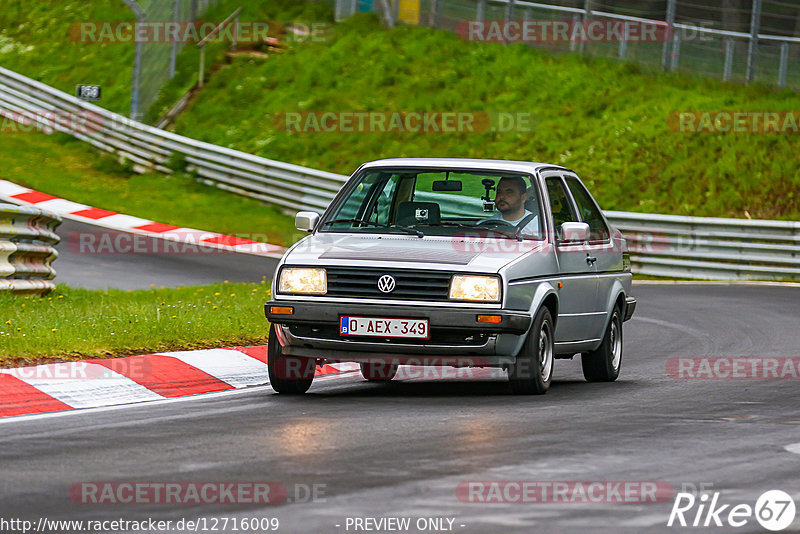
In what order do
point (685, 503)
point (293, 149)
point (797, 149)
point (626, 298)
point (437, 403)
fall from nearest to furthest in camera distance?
point (685, 503) → point (437, 403) → point (626, 298) → point (797, 149) → point (293, 149)

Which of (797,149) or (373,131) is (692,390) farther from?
(373,131)

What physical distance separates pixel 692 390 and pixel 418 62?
24987 mm

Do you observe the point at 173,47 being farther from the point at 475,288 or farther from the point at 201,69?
the point at 475,288

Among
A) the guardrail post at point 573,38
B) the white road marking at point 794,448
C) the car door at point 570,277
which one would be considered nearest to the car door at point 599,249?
the car door at point 570,277

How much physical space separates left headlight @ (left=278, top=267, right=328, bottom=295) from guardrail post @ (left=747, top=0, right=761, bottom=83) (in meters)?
21.6

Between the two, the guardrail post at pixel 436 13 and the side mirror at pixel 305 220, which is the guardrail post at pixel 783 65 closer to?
the guardrail post at pixel 436 13

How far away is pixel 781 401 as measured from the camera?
388 inches

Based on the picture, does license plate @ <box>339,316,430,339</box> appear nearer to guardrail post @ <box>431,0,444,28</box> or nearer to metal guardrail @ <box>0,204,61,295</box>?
metal guardrail @ <box>0,204,61,295</box>

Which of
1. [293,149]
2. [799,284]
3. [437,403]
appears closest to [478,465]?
[437,403]

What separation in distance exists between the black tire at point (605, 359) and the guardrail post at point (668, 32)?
20.1 m

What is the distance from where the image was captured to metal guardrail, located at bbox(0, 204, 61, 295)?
44.0ft

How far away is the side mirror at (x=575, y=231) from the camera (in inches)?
403

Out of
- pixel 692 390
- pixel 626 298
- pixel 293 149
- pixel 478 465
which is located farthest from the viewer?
pixel 293 149

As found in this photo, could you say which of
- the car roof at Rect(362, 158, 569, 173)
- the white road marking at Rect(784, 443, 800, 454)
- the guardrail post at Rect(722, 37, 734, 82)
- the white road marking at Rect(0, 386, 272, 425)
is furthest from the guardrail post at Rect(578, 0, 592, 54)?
the white road marking at Rect(784, 443, 800, 454)
